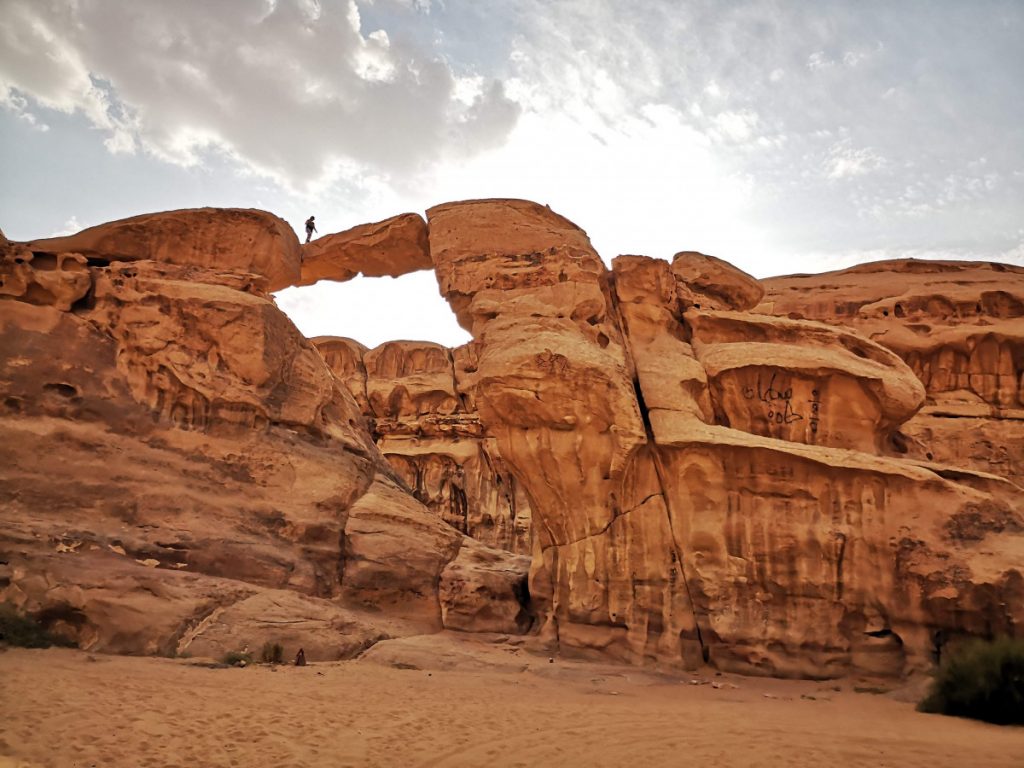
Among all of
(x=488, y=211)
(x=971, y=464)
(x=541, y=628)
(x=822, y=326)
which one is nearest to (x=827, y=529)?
(x=822, y=326)

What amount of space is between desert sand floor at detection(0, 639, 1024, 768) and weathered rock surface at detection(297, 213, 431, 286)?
972 cm

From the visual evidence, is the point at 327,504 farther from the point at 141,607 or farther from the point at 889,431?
the point at 889,431

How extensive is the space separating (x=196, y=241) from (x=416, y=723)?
1127cm

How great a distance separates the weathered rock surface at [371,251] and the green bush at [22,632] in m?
10.0

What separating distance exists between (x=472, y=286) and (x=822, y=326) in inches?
255

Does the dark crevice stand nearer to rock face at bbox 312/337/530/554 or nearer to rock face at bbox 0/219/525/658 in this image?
rock face at bbox 0/219/525/658

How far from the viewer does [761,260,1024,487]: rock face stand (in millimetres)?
24000

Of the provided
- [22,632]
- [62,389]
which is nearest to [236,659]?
[22,632]

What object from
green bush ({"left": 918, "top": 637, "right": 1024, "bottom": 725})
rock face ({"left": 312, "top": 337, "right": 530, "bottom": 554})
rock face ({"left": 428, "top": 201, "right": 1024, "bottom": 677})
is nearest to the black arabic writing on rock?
rock face ({"left": 428, "top": 201, "right": 1024, "bottom": 677})

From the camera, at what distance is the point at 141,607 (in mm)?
9680

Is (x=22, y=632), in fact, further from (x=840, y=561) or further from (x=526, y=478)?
(x=840, y=561)

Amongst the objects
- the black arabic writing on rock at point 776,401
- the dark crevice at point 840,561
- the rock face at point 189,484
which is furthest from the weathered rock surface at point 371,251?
the dark crevice at point 840,561

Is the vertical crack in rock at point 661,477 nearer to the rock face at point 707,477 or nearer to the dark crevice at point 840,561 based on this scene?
the rock face at point 707,477

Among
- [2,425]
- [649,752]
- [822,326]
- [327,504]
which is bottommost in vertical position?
[649,752]
